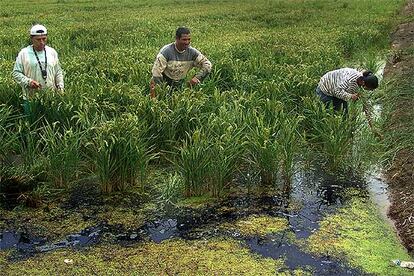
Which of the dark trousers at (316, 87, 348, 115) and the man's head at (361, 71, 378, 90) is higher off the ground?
the man's head at (361, 71, 378, 90)

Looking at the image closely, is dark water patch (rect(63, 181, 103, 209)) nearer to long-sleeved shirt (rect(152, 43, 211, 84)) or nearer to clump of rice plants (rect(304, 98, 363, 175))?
long-sleeved shirt (rect(152, 43, 211, 84))

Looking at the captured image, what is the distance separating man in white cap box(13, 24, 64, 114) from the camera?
5910 mm

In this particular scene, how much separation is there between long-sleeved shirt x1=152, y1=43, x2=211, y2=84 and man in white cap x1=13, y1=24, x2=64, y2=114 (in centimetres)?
124

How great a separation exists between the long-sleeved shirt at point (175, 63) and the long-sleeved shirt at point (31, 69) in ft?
4.04

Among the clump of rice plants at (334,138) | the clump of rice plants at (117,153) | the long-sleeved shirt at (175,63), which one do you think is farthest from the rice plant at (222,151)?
the long-sleeved shirt at (175,63)

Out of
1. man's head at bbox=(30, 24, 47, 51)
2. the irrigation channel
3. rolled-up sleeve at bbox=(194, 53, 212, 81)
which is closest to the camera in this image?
the irrigation channel

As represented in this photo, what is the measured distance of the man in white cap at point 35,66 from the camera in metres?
5.91

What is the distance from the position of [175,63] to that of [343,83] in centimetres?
209

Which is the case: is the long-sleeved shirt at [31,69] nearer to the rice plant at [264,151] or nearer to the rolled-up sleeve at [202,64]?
the rolled-up sleeve at [202,64]

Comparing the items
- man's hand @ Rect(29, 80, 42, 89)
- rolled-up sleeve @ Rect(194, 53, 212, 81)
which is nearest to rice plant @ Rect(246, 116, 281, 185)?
rolled-up sleeve @ Rect(194, 53, 212, 81)

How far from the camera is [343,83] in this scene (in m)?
6.41

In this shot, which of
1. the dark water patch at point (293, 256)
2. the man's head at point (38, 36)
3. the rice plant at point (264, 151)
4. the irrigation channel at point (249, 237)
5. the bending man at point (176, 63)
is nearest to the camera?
the dark water patch at point (293, 256)

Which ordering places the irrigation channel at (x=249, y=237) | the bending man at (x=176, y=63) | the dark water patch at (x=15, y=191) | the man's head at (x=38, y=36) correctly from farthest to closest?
the bending man at (x=176, y=63), the man's head at (x=38, y=36), the dark water patch at (x=15, y=191), the irrigation channel at (x=249, y=237)

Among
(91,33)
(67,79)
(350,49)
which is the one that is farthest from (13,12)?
(67,79)
